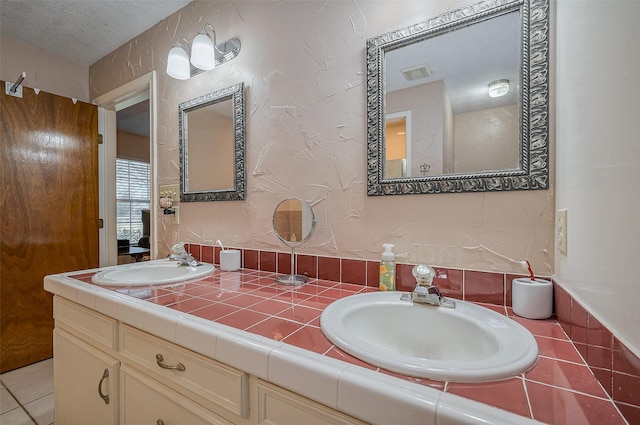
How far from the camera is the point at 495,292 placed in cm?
83

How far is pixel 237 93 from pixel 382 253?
3.38ft

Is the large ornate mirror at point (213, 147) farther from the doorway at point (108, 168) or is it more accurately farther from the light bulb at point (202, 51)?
the doorway at point (108, 168)

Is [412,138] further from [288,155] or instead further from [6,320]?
[6,320]

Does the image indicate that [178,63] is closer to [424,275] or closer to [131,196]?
[424,275]

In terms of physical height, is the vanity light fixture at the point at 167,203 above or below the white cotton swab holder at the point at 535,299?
above

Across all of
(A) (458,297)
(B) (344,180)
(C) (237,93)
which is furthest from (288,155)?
(A) (458,297)

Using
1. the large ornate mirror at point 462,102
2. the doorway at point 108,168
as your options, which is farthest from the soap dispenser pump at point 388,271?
the doorway at point 108,168

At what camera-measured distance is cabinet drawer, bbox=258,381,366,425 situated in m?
0.49

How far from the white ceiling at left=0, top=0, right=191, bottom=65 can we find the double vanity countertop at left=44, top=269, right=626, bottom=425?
1.64 metres

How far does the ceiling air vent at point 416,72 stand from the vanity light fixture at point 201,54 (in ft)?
2.92

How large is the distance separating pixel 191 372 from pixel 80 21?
2.23 m

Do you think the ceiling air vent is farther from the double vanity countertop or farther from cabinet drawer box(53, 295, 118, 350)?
cabinet drawer box(53, 295, 118, 350)

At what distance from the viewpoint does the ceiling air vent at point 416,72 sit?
3.10 ft

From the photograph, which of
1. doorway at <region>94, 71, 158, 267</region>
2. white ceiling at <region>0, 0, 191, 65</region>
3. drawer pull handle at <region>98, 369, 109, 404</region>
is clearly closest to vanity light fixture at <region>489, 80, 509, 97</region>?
drawer pull handle at <region>98, 369, 109, 404</region>
